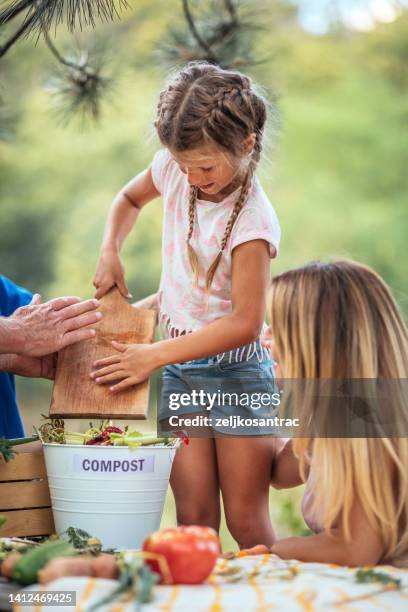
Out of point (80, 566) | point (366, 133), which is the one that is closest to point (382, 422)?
point (80, 566)

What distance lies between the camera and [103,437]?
2189mm

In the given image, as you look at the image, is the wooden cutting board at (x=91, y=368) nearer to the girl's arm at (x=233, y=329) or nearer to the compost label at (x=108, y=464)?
the girl's arm at (x=233, y=329)

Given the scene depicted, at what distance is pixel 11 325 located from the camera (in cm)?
233

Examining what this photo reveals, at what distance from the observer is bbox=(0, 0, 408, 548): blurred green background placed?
7918 millimetres

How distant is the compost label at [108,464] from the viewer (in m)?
2.11

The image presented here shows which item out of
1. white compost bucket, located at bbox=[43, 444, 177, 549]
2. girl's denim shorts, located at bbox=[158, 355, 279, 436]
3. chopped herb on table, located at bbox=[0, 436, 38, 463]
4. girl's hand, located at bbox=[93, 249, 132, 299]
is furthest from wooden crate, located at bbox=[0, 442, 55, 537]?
girl's hand, located at bbox=[93, 249, 132, 299]

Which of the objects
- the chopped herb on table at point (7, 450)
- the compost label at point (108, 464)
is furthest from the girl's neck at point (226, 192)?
the chopped herb on table at point (7, 450)

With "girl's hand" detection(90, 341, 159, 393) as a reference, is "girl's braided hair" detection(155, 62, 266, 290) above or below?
above

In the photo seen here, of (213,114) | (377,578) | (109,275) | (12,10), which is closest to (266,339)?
(109,275)

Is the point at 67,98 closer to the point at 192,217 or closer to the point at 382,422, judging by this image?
the point at 192,217

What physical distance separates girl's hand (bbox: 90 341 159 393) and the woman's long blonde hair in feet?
1.45

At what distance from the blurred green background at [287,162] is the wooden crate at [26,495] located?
551 centimetres

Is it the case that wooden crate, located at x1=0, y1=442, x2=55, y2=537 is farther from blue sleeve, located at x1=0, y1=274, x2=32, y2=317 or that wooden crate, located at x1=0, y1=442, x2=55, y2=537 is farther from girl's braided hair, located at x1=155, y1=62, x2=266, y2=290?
girl's braided hair, located at x1=155, y1=62, x2=266, y2=290

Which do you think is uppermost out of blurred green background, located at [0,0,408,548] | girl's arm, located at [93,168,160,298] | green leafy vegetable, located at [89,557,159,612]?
blurred green background, located at [0,0,408,548]
